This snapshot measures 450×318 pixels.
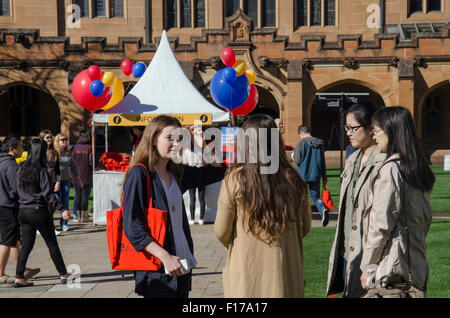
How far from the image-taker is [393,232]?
4.04m

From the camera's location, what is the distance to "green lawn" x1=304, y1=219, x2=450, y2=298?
680cm

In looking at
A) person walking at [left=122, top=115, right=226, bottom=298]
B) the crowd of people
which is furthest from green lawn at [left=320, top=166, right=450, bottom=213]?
person walking at [left=122, top=115, right=226, bottom=298]

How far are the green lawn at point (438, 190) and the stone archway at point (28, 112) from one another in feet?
43.4

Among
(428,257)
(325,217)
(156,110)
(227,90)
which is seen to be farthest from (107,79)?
(428,257)

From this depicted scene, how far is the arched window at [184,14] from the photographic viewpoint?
30891 mm

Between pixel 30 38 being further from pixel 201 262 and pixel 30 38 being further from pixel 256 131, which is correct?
pixel 256 131

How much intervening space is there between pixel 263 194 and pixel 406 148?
0.99m

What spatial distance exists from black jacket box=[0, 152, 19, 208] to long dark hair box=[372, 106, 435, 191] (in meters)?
4.61

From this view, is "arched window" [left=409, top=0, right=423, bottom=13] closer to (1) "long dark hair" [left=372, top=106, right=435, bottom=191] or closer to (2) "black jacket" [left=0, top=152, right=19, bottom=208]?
(2) "black jacket" [left=0, top=152, right=19, bottom=208]

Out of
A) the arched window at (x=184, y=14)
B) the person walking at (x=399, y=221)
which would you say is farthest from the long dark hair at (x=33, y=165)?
the arched window at (x=184, y=14)

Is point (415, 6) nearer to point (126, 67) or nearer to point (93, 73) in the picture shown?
point (126, 67)

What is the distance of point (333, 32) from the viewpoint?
30625mm

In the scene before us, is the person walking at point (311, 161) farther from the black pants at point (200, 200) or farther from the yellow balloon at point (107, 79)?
the yellow balloon at point (107, 79)

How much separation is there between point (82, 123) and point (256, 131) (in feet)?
75.1
